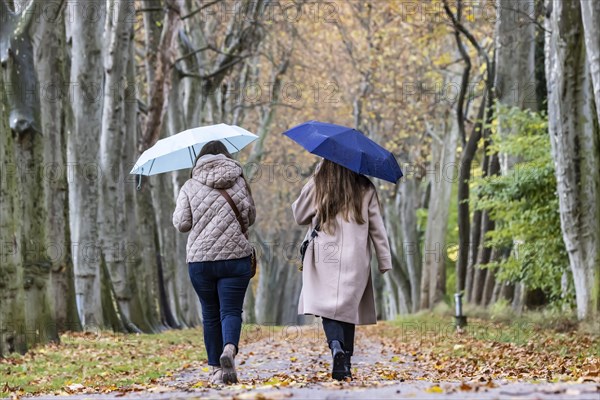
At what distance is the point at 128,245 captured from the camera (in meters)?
20.5

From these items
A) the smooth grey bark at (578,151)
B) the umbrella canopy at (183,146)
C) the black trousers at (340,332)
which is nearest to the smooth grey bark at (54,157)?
the umbrella canopy at (183,146)

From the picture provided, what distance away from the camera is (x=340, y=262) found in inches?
334

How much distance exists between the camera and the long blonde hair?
27.7 ft

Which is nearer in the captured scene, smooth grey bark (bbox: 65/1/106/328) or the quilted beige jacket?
the quilted beige jacket

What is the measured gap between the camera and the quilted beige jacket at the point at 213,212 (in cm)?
841

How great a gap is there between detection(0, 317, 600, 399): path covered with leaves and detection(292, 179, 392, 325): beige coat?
0.61 m

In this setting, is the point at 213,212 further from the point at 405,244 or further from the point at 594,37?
the point at 405,244

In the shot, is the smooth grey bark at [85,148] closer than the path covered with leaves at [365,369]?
No

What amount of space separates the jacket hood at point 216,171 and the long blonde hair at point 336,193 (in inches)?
26.8

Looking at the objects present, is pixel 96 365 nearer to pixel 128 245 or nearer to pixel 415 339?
pixel 415 339

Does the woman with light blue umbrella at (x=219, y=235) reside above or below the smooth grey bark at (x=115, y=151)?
below

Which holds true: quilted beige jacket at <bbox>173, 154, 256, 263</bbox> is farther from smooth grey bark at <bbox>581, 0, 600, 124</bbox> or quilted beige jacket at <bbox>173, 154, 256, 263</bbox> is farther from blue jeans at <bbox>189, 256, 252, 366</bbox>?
smooth grey bark at <bbox>581, 0, 600, 124</bbox>

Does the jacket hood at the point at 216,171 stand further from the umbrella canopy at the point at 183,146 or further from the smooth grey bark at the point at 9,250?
the smooth grey bark at the point at 9,250

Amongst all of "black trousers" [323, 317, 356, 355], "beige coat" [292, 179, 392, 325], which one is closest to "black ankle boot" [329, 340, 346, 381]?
"black trousers" [323, 317, 356, 355]
